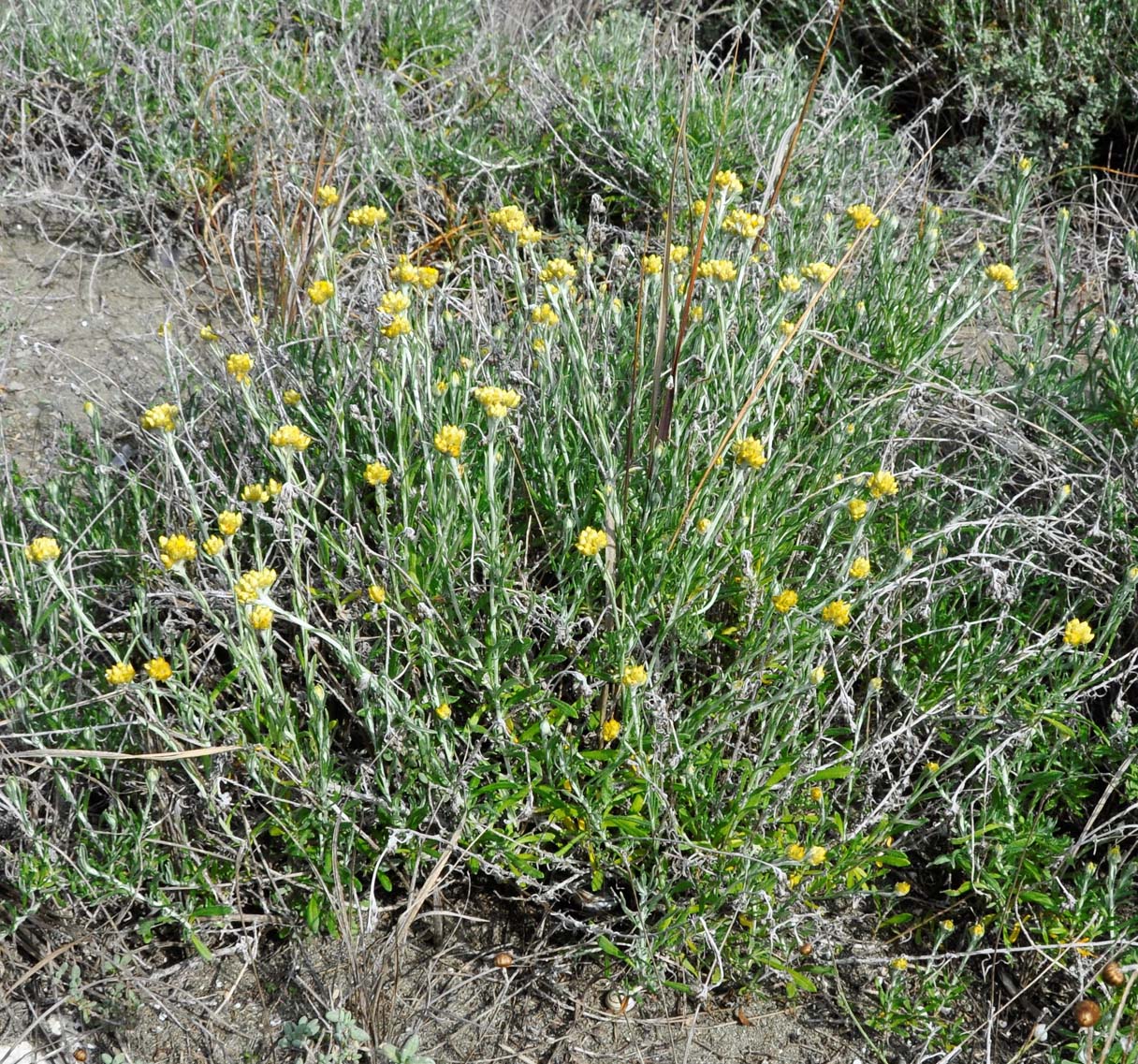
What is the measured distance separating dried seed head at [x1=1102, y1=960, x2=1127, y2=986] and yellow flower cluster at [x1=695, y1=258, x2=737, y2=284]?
1.54 m

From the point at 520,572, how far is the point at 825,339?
106cm

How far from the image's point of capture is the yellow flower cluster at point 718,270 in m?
2.32

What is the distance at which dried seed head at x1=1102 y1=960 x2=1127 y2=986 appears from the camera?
1.98 meters

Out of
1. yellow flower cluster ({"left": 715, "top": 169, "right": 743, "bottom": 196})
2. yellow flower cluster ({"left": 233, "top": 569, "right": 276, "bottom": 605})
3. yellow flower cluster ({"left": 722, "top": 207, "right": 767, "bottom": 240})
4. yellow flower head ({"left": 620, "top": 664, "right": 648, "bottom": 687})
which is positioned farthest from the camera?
yellow flower cluster ({"left": 715, "top": 169, "right": 743, "bottom": 196})

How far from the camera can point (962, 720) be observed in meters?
2.37

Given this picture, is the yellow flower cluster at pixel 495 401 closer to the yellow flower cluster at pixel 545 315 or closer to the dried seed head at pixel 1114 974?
the yellow flower cluster at pixel 545 315

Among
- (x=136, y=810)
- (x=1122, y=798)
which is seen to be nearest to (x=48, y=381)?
(x=136, y=810)

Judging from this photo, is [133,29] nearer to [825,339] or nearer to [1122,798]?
[825,339]

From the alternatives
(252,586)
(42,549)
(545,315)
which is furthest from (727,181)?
(42,549)

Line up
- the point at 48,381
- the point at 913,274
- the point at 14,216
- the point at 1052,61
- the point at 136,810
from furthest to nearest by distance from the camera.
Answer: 1. the point at 1052,61
2. the point at 14,216
3. the point at 48,381
4. the point at 913,274
5. the point at 136,810

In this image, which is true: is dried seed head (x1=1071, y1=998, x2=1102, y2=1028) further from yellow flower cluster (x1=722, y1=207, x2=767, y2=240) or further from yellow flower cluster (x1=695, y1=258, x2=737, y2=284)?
yellow flower cluster (x1=722, y1=207, x2=767, y2=240)

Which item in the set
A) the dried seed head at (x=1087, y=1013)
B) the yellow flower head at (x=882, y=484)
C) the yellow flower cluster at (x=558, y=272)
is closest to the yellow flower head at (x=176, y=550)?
the yellow flower cluster at (x=558, y=272)

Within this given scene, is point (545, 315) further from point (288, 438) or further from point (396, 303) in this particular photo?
point (288, 438)

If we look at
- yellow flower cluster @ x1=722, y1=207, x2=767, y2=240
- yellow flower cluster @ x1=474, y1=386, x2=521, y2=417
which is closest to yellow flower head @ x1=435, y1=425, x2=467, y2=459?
yellow flower cluster @ x1=474, y1=386, x2=521, y2=417
